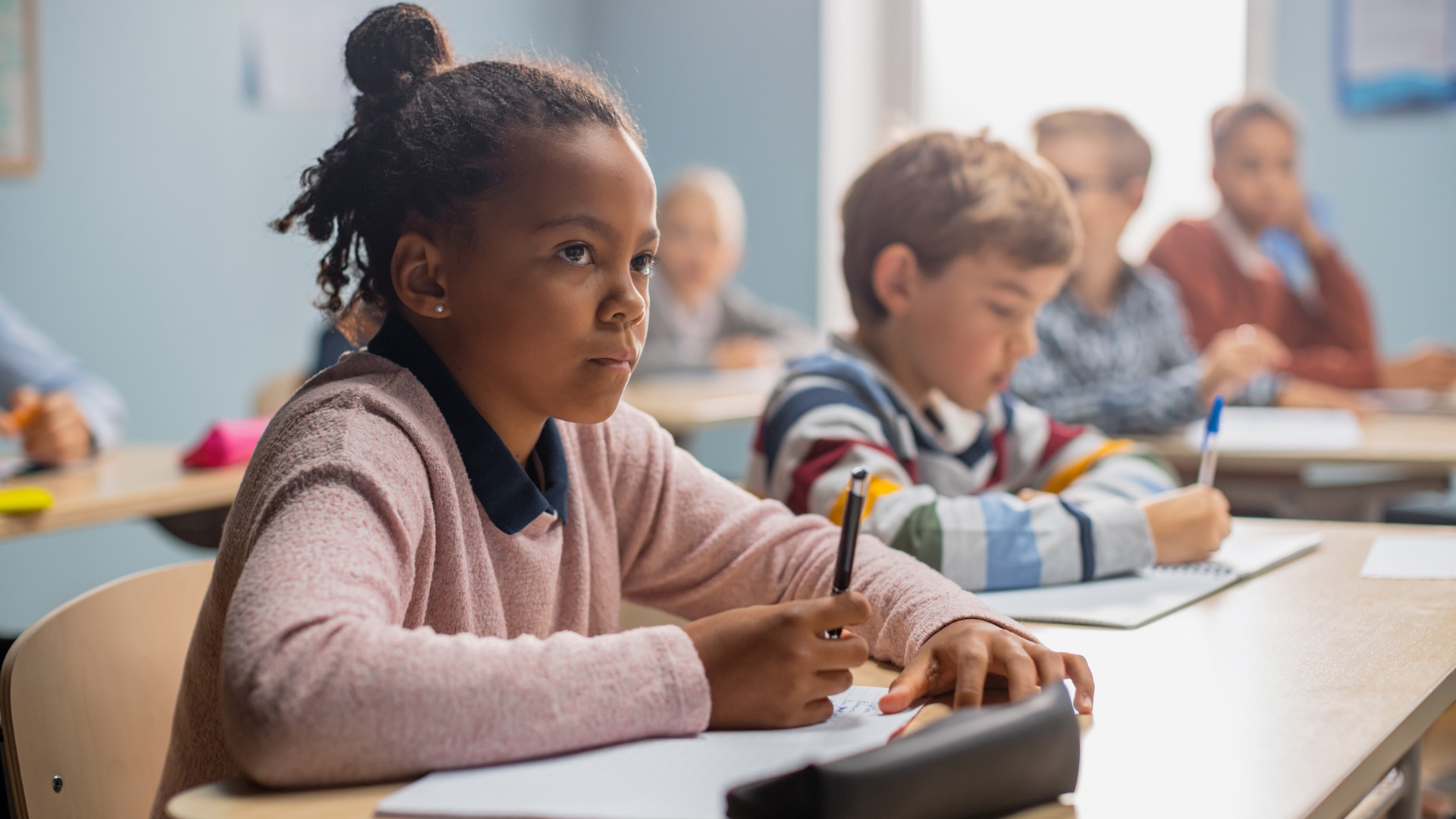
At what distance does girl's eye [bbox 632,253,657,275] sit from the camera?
2.90 ft

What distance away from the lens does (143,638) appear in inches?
38.0

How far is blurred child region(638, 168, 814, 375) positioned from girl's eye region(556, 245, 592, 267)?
129 inches

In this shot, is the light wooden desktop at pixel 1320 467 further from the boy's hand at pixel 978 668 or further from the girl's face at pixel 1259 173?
the boy's hand at pixel 978 668

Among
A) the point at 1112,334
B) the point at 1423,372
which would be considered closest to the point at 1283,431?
the point at 1112,334

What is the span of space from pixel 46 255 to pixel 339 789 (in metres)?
3.00

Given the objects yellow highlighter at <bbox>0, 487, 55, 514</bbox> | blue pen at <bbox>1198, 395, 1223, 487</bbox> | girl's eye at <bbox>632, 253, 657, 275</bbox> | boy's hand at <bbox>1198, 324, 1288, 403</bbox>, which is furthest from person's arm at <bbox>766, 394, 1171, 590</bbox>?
boy's hand at <bbox>1198, 324, 1288, 403</bbox>

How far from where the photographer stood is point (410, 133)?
0.85 m

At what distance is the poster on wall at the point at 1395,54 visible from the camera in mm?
3729

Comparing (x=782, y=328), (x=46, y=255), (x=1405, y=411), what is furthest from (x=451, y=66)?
(x=782, y=328)

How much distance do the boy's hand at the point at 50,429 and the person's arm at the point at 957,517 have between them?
125 centimetres

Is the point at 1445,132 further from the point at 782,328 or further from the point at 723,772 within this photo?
the point at 723,772

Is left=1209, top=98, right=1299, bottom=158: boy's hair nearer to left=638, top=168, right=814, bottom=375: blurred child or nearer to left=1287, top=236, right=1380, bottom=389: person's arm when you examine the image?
left=1287, top=236, right=1380, bottom=389: person's arm

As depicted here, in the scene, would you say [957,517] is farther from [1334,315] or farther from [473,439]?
[1334,315]

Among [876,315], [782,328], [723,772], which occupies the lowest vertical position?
[782,328]
